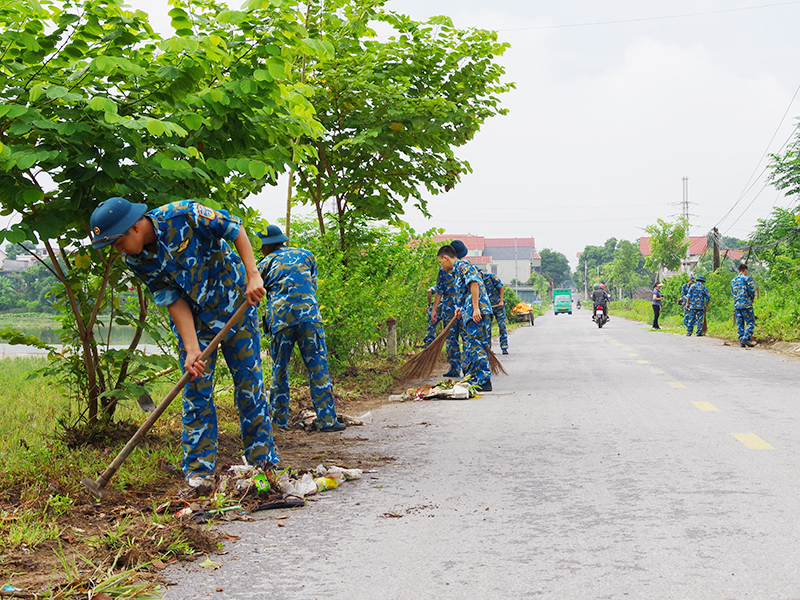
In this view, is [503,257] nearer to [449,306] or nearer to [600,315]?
[600,315]

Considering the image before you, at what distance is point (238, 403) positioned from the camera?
527 cm

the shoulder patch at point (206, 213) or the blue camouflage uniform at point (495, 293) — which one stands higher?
the shoulder patch at point (206, 213)

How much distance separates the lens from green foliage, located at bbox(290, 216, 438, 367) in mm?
10539

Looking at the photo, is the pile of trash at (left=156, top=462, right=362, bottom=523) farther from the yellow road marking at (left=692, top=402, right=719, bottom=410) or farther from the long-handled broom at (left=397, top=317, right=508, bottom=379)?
the long-handled broom at (left=397, top=317, right=508, bottom=379)

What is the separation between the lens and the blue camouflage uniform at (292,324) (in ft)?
24.2

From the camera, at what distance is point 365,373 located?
12141mm

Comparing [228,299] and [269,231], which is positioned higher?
[269,231]

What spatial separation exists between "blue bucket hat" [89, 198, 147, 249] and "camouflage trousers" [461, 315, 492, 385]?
259 inches

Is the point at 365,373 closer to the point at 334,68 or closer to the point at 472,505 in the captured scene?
the point at 334,68

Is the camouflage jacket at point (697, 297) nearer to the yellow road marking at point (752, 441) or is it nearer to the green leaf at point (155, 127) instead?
the yellow road marking at point (752, 441)

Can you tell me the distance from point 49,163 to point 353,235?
7.74 metres

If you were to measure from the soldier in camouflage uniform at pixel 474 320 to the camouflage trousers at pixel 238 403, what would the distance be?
211 inches

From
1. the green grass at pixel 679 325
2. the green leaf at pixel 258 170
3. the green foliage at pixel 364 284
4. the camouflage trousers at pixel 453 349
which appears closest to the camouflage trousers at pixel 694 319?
the green grass at pixel 679 325

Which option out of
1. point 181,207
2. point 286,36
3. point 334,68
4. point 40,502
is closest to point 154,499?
point 40,502
